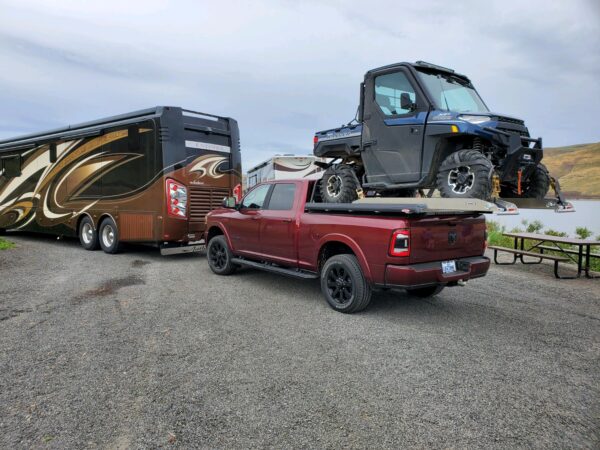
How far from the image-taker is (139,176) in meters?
10.7

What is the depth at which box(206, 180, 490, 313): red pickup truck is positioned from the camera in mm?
5426

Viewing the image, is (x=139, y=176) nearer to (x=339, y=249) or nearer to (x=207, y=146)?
(x=207, y=146)

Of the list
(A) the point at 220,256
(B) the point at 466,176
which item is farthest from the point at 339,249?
(A) the point at 220,256

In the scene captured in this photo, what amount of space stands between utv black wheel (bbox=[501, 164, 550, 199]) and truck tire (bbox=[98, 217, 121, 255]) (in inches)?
347

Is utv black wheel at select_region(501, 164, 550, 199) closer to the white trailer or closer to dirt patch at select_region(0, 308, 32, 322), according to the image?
dirt patch at select_region(0, 308, 32, 322)

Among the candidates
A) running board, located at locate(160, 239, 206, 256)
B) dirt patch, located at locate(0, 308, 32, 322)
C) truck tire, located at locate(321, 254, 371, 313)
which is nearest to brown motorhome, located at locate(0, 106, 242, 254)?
running board, located at locate(160, 239, 206, 256)

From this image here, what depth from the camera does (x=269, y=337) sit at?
5.02 meters

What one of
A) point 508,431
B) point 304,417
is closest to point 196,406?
point 304,417

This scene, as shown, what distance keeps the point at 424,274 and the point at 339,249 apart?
1376 millimetres

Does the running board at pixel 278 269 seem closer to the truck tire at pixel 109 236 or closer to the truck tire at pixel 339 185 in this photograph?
the truck tire at pixel 339 185

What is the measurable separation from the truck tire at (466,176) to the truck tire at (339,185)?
159cm

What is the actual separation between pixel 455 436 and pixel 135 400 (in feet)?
7.60

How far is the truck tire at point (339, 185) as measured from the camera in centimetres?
757

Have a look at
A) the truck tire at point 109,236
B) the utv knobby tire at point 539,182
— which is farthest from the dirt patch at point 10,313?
the utv knobby tire at point 539,182
